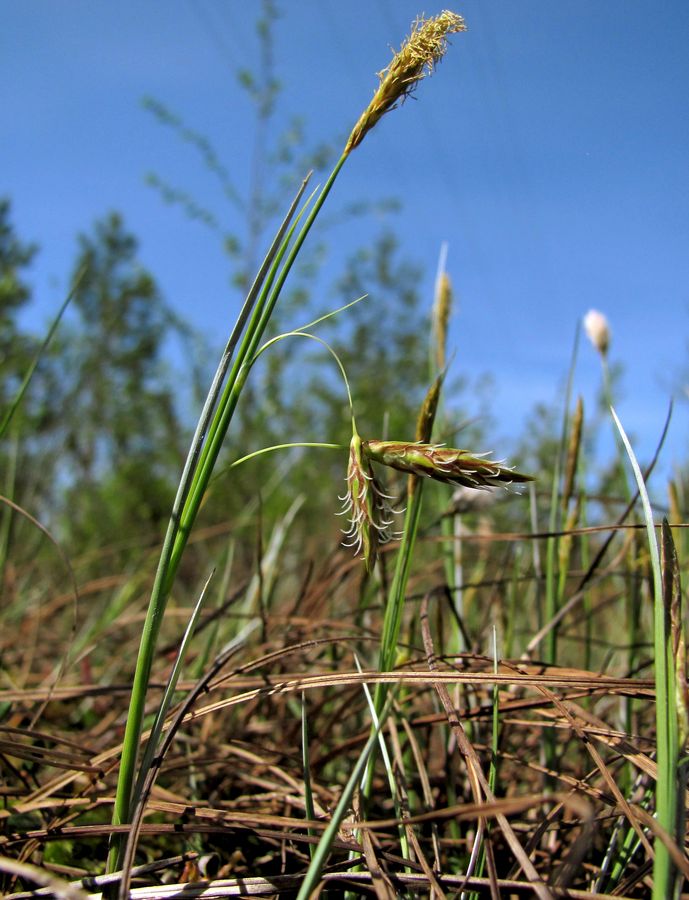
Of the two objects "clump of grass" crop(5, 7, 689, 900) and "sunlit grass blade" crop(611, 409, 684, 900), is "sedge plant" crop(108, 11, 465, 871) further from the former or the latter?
"sunlit grass blade" crop(611, 409, 684, 900)

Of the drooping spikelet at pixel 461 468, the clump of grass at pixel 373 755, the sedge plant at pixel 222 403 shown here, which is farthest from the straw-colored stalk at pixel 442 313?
the drooping spikelet at pixel 461 468

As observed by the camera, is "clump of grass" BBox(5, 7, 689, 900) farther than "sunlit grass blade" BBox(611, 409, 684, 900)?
Yes

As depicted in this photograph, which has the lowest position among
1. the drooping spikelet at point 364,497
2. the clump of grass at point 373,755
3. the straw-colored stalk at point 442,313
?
the clump of grass at point 373,755

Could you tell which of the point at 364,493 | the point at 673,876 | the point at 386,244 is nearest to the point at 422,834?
the point at 673,876

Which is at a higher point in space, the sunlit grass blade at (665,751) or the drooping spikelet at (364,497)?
the drooping spikelet at (364,497)

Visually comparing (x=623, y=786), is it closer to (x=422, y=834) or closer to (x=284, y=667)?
(x=422, y=834)

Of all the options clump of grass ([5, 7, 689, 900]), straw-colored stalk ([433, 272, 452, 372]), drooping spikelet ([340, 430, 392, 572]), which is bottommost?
clump of grass ([5, 7, 689, 900])

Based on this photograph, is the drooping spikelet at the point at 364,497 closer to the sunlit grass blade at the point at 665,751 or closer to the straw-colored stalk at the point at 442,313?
the sunlit grass blade at the point at 665,751

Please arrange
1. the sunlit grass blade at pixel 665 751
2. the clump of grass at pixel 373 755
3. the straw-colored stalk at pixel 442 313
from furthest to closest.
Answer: the straw-colored stalk at pixel 442 313
the clump of grass at pixel 373 755
the sunlit grass blade at pixel 665 751

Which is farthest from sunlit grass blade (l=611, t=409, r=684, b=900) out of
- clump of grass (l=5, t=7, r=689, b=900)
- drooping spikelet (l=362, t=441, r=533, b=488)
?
drooping spikelet (l=362, t=441, r=533, b=488)
